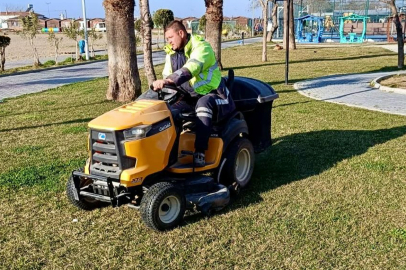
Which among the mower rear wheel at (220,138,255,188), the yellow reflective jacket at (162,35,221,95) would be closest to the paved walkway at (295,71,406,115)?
the mower rear wheel at (220,138,255,188)

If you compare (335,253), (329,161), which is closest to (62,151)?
(329,161)

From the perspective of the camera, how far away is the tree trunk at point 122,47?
1091cm

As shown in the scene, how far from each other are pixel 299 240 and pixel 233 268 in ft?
2.34

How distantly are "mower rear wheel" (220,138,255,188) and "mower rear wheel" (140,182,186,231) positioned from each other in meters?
0.79

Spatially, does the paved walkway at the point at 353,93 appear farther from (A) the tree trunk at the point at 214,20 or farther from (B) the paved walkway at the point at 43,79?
(B) the paved walkway at the point at 43,79

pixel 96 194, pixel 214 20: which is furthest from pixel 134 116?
pixel 214 20

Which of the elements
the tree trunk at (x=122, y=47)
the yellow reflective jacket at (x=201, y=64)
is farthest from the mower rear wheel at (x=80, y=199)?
the tree trunk at (x=122, y=47)

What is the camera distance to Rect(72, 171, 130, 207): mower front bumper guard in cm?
415

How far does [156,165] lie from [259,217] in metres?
1.09

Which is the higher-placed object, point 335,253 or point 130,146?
point 130,146

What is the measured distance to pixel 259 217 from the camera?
449 centimetres

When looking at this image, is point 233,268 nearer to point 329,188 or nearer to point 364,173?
point 329,188

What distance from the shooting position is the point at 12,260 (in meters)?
3.79

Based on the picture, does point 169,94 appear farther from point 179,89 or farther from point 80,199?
point 80,199
